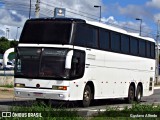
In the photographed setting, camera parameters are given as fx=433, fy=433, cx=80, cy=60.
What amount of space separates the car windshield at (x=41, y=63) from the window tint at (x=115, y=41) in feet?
14.6

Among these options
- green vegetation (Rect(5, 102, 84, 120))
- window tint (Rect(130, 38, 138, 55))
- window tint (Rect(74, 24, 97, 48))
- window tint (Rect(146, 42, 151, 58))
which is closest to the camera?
green vegetation (Rect(5, 102, 84, 120))

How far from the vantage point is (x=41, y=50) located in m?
17.5

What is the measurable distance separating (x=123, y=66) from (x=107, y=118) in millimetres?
10638

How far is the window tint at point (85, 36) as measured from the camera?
17.9m

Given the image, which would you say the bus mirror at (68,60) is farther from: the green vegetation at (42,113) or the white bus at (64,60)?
the green vegetation at (42,113)

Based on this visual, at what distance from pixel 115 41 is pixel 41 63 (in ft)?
17.7

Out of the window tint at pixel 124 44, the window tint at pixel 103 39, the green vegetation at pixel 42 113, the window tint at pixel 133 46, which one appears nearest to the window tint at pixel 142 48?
the window tint at pixel 133 46

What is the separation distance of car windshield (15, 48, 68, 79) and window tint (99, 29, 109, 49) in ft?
9.93

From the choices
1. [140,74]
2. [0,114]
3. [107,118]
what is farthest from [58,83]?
[140,74]

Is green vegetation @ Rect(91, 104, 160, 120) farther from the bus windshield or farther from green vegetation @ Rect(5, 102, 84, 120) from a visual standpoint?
the bus windshield

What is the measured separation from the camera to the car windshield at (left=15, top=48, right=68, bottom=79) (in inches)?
674

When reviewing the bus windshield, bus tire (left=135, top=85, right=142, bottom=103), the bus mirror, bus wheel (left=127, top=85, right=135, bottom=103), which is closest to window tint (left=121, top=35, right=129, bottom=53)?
bus wheel (left=127, top=85, right=135, bottom=103)

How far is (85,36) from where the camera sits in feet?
60.6

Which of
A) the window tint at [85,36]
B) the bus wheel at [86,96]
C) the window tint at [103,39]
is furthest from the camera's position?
the window tint at [103,39]
